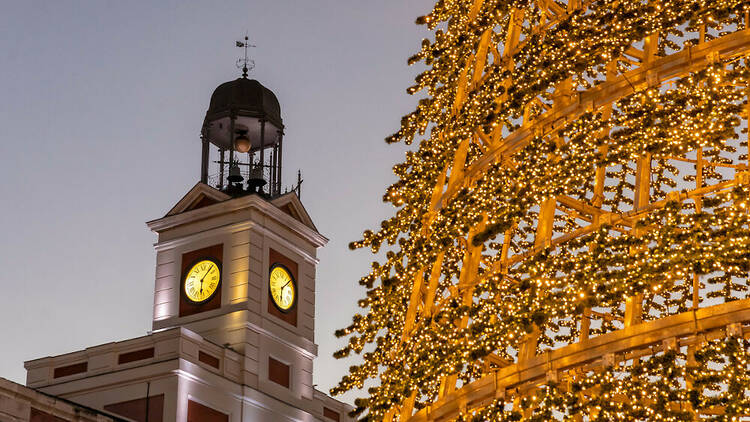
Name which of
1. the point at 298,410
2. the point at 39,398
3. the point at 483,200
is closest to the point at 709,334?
the point at 483,200

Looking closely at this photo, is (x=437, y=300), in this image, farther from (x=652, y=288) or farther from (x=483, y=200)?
(x=652, y=288)

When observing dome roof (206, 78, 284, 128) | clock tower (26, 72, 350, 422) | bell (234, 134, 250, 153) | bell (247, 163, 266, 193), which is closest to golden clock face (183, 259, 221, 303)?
clock tower (26, 72, 350, 422)

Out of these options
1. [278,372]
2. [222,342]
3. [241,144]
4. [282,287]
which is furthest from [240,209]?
[278,372]

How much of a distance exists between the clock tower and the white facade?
1.6 inches

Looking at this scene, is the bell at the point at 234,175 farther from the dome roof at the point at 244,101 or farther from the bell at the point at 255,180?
the dome roof at the point at 244,101

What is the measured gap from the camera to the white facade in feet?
136

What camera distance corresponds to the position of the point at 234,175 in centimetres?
4956

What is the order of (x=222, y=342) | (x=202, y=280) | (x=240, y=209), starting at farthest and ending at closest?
1. (x=202, y=280)
2. (x=240, y=209)
3. (x=222, y=342)

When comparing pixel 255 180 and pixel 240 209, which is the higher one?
pixel 255 180

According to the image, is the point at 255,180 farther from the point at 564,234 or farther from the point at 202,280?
the point at 564,234

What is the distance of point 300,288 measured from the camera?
4888cm

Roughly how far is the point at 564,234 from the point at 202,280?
111 ft

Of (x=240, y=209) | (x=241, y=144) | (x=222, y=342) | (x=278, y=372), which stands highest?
(x=241, y=144)

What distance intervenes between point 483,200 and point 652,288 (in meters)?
2.54
